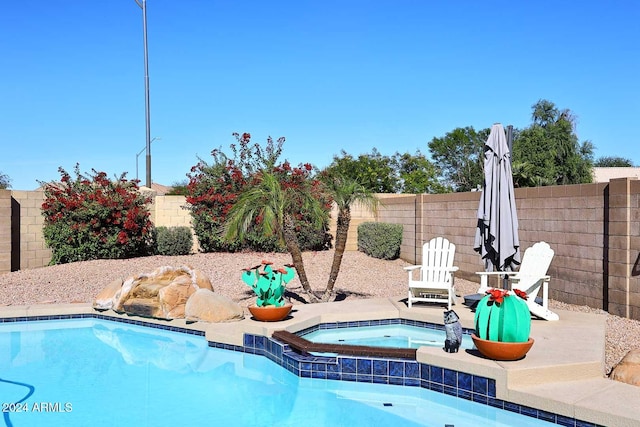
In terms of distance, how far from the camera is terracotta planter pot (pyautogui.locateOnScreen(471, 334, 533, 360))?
15.0 feet

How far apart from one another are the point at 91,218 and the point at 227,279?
3.91 metres

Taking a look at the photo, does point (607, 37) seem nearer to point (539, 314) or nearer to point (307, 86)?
point (307, 86)

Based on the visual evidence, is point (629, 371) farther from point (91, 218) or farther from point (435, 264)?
point (91, 218)

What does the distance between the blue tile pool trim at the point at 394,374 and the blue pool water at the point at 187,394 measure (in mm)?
60

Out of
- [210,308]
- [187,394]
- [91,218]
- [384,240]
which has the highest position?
[91,218]

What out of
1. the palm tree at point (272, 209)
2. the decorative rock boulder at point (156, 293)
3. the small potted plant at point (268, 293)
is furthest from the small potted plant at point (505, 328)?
the decorative rock boulder at point (156, 293)

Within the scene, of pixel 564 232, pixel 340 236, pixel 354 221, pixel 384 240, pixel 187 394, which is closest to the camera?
pixel 187 394

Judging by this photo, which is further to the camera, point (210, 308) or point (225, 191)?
point (225, 191)

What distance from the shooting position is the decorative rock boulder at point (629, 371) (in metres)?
4.57

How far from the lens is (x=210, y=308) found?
7.15 metres

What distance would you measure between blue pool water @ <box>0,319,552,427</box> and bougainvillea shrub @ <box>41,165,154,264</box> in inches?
234

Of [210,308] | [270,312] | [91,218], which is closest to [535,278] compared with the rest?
[270,312]

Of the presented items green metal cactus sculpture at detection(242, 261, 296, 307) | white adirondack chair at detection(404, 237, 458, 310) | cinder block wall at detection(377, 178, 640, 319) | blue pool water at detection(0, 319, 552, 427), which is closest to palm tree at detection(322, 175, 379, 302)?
white adirondack chair at detection(404, 237, 458, 310)

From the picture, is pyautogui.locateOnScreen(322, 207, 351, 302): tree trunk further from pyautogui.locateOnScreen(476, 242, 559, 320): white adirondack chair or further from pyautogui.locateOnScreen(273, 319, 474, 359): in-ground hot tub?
pyautogui.locateOnScreen(476, 242, 559, 320): white adirondack chair
